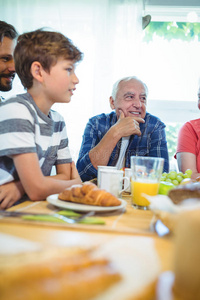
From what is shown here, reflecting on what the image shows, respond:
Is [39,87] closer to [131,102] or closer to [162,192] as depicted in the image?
[162,192]

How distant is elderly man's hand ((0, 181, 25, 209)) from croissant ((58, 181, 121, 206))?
311 millimetres

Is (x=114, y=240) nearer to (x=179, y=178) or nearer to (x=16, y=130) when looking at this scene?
(x=16, y=130)

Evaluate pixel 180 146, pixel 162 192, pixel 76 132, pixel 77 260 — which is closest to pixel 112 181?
pixel 162 192

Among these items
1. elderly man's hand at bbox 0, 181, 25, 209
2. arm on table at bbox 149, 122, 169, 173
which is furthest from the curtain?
elderly man's hand at bbox 0, 181, 25, 209

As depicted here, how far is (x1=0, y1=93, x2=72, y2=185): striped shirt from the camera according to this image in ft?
3.56

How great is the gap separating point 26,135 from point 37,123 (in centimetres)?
14

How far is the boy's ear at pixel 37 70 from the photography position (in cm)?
128

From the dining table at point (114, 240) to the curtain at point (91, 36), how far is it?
232 centimetres

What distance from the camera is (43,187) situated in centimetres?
105

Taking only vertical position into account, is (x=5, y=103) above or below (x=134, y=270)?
above

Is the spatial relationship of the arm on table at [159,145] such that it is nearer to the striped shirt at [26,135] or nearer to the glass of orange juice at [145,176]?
the striped shirt at [26,135]

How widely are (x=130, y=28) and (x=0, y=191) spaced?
2506 millimetres

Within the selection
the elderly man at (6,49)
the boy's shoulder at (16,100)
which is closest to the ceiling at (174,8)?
the elderly man at (6,49)

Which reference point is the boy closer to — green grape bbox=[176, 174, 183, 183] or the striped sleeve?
the striped sleeve
